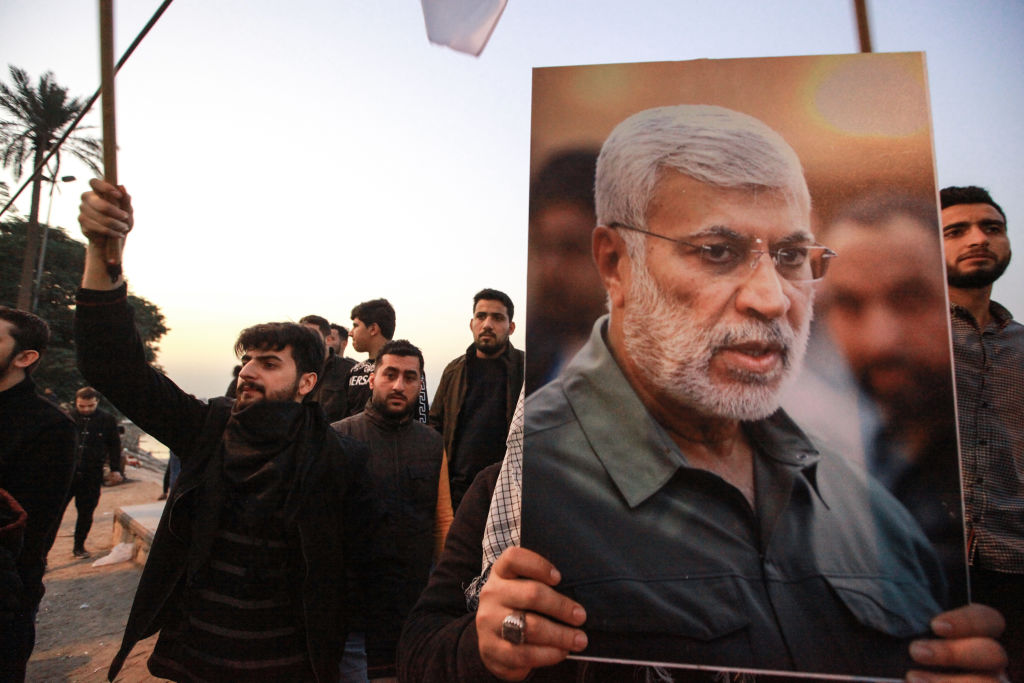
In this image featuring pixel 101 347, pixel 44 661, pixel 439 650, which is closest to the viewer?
pixel 439 650

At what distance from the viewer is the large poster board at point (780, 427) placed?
2.47 ft

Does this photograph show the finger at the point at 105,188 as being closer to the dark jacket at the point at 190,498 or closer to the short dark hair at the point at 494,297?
the dark jacket at the point at 190,498

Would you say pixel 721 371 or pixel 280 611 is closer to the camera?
pixel 721 371

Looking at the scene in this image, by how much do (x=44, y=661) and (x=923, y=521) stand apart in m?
5.14

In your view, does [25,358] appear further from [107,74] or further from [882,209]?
[882,209]

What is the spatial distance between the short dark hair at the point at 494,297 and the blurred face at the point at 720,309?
300 centimetres

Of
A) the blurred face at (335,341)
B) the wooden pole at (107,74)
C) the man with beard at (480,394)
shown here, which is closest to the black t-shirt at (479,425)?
the man with beard at (480,394)

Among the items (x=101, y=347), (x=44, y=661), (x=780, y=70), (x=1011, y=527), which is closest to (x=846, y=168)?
(x=780, y=70)

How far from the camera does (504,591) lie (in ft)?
2.70

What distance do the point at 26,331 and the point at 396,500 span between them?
171 cm

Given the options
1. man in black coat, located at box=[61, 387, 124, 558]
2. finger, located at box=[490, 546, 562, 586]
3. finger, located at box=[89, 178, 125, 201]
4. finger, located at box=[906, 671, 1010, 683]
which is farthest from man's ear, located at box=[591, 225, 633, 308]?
man in black coat, located at box=[61, 387, 124, 558]


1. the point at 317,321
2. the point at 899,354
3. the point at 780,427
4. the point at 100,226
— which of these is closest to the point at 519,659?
the point at 780,427

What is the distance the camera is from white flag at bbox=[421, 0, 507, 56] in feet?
5.25

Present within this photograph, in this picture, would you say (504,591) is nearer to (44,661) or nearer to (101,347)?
(101,347)
